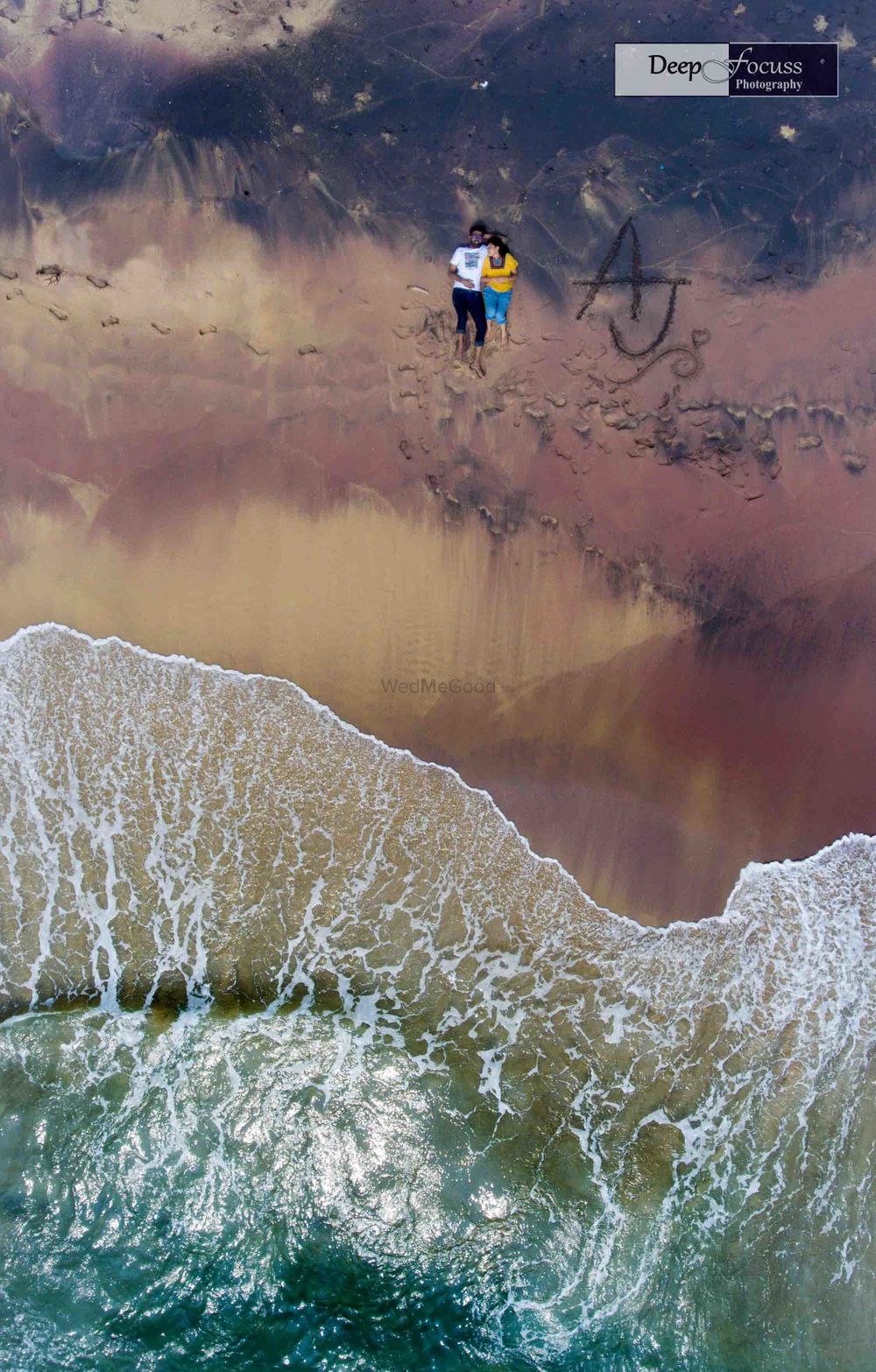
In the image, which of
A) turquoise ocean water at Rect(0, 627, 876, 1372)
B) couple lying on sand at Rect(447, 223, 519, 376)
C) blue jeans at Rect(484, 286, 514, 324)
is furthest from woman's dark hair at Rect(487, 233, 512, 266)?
turquoise ocean water at Rect(0, 627, 876, 1372)

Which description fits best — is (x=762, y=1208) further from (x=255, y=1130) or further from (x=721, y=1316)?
(x=255, y=1130)

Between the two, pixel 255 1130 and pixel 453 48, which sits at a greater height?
pixel 453 48

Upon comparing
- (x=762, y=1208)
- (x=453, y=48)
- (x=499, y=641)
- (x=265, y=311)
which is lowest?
(x=762, y=1208)

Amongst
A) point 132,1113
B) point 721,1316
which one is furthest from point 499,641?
point 721,1316

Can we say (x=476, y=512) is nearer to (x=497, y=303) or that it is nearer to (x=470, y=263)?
(x=497, y=303)

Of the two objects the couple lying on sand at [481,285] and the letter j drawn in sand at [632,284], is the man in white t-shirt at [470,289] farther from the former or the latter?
the letter j drawn in sand at [632,284]

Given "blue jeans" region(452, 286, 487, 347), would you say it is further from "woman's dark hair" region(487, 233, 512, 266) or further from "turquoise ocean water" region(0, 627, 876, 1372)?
"turquoise ocean water" region(0, 627, 876, 1372)
